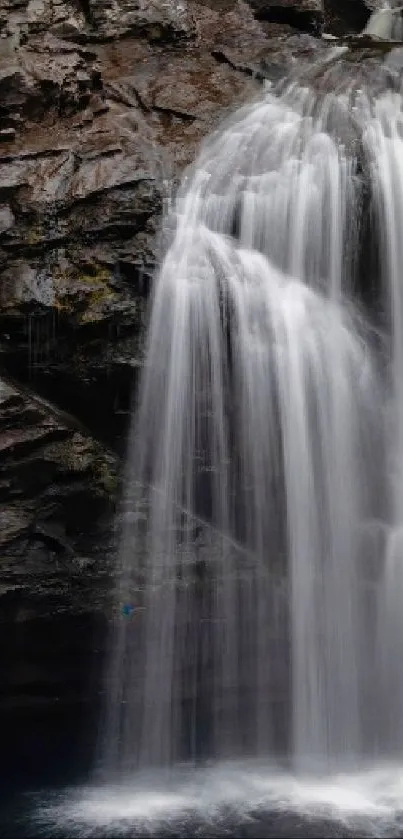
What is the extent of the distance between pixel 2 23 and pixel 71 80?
1.78 meters

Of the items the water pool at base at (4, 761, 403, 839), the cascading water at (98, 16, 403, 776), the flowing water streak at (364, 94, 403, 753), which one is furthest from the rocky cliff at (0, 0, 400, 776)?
the flowing water streak at (364, 94, 403, 753)

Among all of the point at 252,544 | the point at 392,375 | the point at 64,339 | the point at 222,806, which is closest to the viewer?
the point at 222,806

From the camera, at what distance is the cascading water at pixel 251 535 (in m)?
8.30

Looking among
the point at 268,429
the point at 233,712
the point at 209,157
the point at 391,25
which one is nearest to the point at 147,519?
the point at 268,429

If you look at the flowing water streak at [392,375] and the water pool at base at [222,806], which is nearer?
the water pool at base at [222,806]

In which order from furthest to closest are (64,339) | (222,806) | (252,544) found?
(252,544), (64,339), (222,806)

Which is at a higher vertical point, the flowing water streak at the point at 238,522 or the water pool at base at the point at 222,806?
the flowing water streak at the point at 238,522

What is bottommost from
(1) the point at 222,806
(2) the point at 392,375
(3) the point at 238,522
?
(1) the point at 222,806

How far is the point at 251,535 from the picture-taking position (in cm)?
858

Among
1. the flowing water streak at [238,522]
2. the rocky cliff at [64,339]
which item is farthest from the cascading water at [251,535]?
the rocky cliff at [64,339]

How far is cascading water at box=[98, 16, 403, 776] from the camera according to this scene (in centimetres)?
830

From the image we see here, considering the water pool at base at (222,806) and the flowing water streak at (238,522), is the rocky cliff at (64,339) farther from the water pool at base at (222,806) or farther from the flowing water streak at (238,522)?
the water pool at base at (222,806)

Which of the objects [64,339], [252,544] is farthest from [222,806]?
[64,339]

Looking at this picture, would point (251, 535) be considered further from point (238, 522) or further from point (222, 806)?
point (222, 806)
